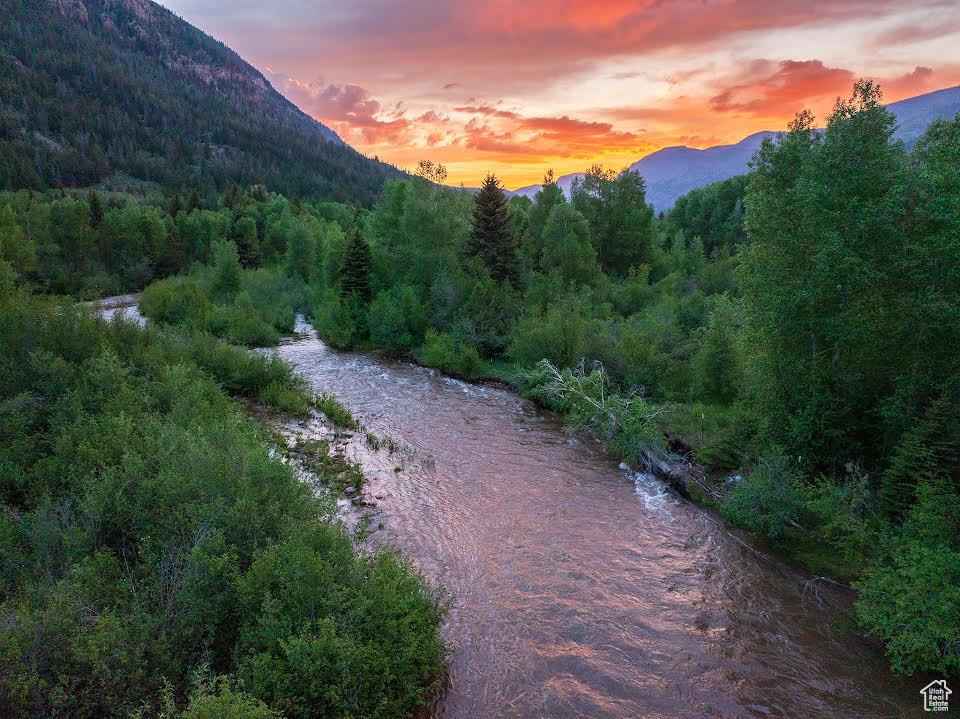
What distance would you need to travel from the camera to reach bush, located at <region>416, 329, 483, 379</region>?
34.8 meters

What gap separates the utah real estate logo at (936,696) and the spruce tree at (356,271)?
42.1 metres

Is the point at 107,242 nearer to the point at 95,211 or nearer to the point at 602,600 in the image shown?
the point at 95,211

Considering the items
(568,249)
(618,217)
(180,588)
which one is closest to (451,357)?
(568,249)

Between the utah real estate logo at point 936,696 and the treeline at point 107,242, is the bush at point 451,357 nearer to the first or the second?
the utah real estate logo at point 936,696

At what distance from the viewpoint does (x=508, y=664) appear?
11.3m

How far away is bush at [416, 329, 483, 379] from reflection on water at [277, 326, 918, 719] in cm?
1234

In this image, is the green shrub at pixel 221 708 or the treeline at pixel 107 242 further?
the treeline at pixel 107 242

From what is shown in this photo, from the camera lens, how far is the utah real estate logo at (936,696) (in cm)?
1011

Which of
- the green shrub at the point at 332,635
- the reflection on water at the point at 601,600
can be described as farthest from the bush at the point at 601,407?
the green shrub at the point at 332,635

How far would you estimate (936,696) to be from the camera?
407 inches

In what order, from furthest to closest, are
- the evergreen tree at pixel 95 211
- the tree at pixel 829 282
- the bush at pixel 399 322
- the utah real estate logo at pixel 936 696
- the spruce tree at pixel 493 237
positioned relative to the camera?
the evergreen tree at pixel 95 211
the spruce tree at pixel 493 237
the bush at pixel 399 322
the tree at pixel 829 282
the utah real estate logo at pixel 936 696

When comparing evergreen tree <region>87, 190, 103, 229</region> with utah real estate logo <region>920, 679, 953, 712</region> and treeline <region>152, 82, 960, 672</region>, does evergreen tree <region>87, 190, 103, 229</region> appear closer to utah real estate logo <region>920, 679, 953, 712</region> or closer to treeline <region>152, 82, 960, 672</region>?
treeline <region>152, 82, 960, 672</region>

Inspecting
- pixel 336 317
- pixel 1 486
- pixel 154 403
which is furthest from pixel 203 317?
pixel 1 486

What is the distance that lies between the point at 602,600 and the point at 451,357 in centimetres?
2365
